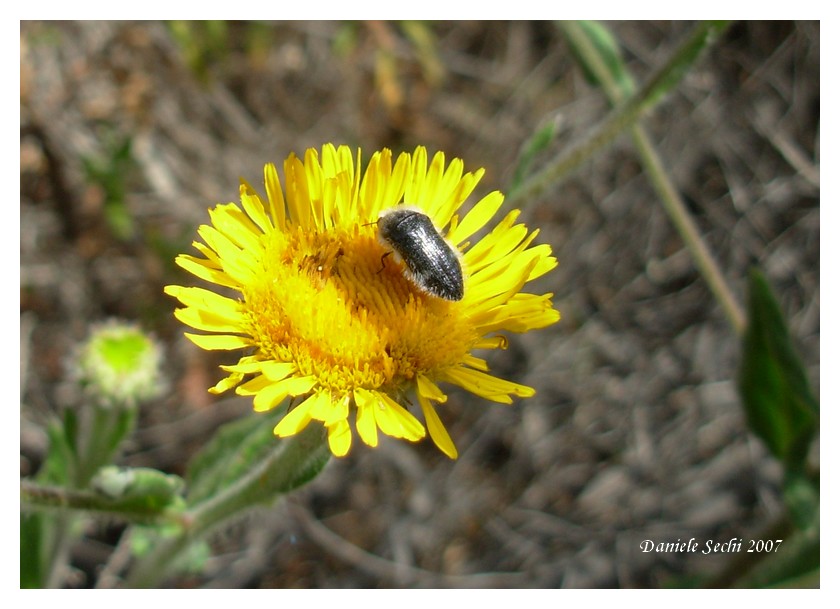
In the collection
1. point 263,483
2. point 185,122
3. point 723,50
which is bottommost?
point 263,483

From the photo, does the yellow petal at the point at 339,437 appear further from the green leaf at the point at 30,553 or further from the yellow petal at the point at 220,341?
the green leaf at the point at 30,553

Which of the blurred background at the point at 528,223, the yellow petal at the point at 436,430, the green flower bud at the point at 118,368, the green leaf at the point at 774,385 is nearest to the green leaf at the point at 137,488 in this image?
the green flower bud at the point at 118,368

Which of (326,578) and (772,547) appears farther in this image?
(326,578)

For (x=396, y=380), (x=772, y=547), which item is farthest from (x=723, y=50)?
(x=396, y=380)

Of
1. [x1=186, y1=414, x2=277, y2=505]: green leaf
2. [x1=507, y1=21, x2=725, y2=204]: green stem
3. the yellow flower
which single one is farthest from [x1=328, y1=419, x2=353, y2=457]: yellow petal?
[x1=507, y1=21, x2=725, y2=204]: green stem

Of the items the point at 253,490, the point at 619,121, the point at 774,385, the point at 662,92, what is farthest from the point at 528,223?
the point at 253,490

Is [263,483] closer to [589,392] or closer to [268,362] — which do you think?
[268,362]
